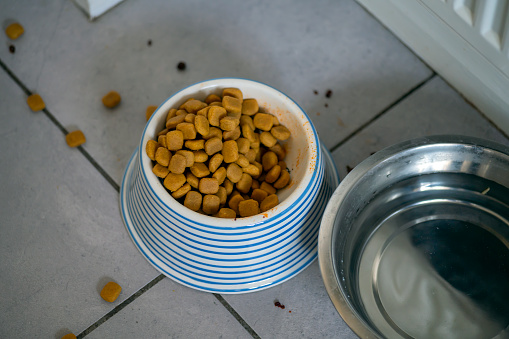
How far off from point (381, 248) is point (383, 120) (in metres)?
0.30

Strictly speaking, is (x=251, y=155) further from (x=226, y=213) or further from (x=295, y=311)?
(x=295, y=311)

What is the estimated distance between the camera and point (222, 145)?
3.24 feet

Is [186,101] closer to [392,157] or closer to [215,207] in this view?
[215,207]

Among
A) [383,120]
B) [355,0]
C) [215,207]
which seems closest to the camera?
[215,207]

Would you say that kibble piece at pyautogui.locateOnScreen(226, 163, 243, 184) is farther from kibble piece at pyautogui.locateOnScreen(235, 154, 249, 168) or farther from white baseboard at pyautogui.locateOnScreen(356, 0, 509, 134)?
white baseboard at pyautogui.locateOnScreen(356, 0, 509, 134)

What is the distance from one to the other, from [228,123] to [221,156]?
0.05 m

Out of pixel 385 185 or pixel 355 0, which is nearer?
pixel 385 185

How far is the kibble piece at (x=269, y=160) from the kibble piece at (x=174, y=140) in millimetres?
154

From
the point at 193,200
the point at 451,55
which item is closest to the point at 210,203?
the point at 193,200

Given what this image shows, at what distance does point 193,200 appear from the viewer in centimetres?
96

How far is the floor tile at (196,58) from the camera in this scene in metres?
1.21

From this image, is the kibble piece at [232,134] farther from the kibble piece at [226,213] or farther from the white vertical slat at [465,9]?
the white vertical slat at [465,9]

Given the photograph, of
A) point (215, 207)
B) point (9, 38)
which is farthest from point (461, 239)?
point (9, 38)

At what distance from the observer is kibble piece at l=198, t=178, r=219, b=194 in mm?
955
